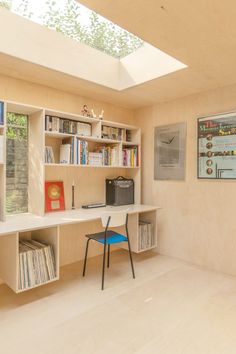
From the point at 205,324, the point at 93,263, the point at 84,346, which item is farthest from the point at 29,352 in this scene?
the point at 93,263

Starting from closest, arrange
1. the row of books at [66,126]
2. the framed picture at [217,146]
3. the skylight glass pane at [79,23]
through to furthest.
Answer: the skylight glass pane at [79,23] → the row of books at [66,126] → the framed picture at [217,146]

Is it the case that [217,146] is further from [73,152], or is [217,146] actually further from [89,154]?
[73,152]

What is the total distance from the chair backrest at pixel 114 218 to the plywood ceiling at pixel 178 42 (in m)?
1.47

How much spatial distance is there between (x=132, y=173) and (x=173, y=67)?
167cm

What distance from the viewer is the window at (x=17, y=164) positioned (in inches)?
108

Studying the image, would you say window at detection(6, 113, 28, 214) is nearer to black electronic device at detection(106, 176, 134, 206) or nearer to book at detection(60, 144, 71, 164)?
book at detection(60, 144, 71, 164)

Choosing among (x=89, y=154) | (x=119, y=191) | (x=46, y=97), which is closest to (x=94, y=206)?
(x=119, y=191)

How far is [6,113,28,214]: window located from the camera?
274cm

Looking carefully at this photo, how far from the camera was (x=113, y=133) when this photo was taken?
3.41m

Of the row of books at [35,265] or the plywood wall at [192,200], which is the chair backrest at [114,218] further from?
the plywood wall at [192,200]

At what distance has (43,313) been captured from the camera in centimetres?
209

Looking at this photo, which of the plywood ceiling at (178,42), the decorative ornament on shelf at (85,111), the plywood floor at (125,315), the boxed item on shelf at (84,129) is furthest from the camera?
the decorative ornament on shelf at (85,111)

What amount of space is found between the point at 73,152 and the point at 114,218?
0.90 meters

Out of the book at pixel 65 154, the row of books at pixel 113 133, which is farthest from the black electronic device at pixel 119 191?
the book at pixel 65 154
